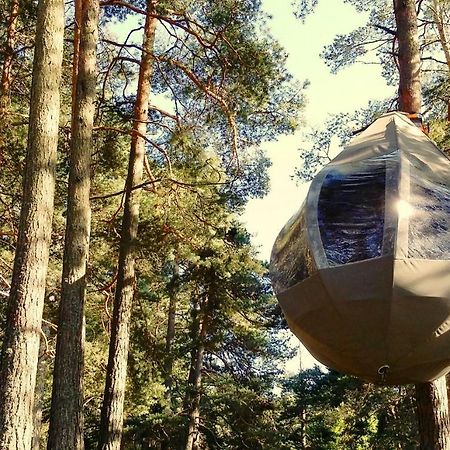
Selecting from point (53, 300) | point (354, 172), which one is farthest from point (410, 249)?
point (53, 300)

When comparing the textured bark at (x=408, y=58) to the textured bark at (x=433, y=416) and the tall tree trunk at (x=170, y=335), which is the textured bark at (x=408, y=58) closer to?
the textured bark at (x=433, y=416)

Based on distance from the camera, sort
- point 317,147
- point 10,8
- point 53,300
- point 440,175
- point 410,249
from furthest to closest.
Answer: point 53,300 < point 317,147 < point 10,8 < point 440,175 < point 410,249

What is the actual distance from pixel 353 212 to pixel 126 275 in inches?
203

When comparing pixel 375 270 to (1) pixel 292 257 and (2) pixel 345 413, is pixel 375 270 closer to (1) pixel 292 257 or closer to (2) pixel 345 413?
(1) pixel 292 257

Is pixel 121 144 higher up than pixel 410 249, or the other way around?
pixel 121 144

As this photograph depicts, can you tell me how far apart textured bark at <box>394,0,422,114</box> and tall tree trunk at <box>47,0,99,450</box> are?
10.6ft

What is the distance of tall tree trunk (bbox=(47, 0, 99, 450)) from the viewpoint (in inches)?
211

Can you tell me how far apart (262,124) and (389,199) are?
600 centimetres

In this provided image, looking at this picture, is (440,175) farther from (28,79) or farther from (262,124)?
(28,79)

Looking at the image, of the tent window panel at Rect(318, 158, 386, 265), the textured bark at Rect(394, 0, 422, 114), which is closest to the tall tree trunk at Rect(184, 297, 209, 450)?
the textured bark at Rect(394, 0, 422, 114)

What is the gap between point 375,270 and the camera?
2.37 metres

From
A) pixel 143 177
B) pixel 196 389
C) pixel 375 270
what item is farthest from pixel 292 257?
pixel 196 389

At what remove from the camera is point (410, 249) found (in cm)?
238

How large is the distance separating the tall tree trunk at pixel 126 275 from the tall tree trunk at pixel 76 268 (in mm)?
1235
